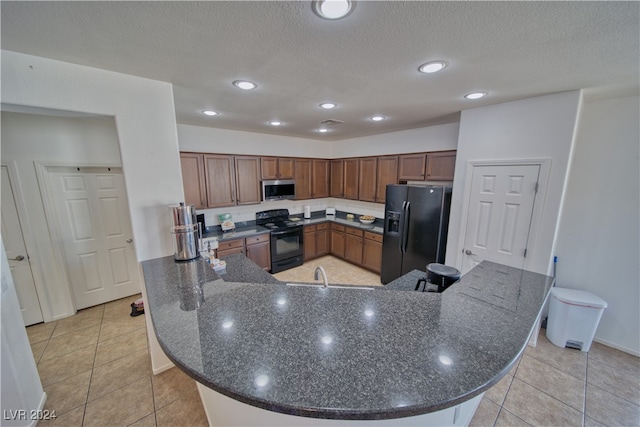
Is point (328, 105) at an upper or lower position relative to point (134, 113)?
upper

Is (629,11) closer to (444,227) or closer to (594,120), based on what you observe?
(594,120)

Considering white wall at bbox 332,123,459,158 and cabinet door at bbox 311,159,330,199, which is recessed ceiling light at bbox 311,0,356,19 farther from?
cabinet door at bbox 311,159,330,199

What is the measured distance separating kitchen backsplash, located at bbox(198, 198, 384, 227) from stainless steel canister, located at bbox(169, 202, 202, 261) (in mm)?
2021

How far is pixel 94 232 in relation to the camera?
3070mm

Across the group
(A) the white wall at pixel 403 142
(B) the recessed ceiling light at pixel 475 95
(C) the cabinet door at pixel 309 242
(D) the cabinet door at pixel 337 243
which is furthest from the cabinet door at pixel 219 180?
(B) the recessed ceiling light at pixel 475 95

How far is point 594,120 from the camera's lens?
235 cm

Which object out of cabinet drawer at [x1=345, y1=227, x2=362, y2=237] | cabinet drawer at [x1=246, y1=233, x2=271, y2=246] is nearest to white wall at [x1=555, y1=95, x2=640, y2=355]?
cabinet drawer at [x1=345, y1=227, x2=362, y2=237]

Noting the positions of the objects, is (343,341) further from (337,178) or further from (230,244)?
(337,178)

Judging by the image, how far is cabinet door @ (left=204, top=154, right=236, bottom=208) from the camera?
3.60 m

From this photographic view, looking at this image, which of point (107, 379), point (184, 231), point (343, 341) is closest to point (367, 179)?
point (184, 231)

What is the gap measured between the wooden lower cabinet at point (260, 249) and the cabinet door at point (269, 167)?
3.54 ft

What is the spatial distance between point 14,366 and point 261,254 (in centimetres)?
266

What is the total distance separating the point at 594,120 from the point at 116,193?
5.69m

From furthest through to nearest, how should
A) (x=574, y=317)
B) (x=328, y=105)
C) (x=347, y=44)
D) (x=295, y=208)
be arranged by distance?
(x=295, y=208), (x=328, y=105), (x=574, y=317), (x=347, y=44)
